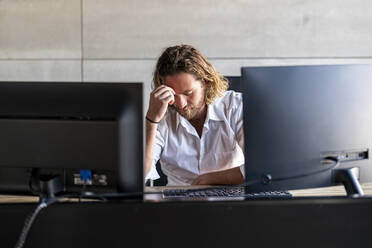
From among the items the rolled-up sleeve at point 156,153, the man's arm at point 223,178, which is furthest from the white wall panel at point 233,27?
the man's arm at point 223,178

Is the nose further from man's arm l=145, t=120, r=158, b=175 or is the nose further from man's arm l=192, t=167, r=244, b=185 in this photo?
man's arm l=192, t=167, r=244, b=185

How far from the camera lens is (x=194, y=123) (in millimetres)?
2295

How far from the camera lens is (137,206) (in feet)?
3.69

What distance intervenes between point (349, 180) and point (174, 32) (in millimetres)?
2352

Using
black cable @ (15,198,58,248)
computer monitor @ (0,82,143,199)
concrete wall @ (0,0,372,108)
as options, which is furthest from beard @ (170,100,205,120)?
concrete wall @ (0,0,372,108)

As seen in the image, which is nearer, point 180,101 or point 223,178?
point 223,178

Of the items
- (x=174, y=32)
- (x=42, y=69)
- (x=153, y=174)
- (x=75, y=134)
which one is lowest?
(x=153, y=174)

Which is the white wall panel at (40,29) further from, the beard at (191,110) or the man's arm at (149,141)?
the man's arm at (149,141)

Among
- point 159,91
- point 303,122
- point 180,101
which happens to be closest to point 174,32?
point 180,101

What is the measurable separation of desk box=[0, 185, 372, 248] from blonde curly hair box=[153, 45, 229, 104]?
1.08 meters

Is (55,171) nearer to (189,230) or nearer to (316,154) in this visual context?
(189,230)

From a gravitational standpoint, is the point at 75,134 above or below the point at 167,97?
below

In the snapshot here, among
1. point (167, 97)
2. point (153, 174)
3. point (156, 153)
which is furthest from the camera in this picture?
point (156, 153)

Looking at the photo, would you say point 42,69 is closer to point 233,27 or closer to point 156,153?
point 233,27
